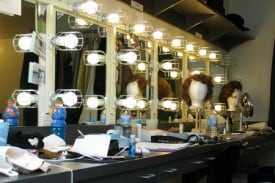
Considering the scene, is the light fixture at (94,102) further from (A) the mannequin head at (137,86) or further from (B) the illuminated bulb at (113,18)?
(B) the illuminated bulb at (113,18)

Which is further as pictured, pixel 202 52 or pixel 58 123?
pixel 202 52

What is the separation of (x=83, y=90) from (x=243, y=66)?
3.28m

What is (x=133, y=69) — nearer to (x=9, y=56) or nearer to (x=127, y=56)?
(x=127, y=56)

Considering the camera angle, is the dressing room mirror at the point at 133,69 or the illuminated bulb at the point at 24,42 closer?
the illuminated bulb at the point at 24,42

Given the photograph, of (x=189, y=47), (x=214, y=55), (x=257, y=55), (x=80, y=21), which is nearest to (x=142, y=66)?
(x=80, y=21)

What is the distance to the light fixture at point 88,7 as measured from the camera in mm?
2777

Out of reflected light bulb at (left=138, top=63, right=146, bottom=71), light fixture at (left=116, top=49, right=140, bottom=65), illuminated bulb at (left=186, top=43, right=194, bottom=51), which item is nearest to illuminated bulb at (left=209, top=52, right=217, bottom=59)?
illuminated bulb at (left=186, top=43, right=194, bottom=51)

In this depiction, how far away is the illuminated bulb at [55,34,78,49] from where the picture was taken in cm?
257

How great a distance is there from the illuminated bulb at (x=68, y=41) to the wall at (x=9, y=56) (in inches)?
8.9

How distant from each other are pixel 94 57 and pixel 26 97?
73 cm

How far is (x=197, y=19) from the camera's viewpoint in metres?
4.38

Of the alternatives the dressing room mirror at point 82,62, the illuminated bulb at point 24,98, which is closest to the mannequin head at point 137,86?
the dressing room mirror at point 82,62

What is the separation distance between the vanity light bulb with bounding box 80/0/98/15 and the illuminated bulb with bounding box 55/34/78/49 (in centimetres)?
24

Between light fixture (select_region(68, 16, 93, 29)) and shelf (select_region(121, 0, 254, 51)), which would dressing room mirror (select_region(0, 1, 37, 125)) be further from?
shelf (select_region(121, 0, 254, 51))
